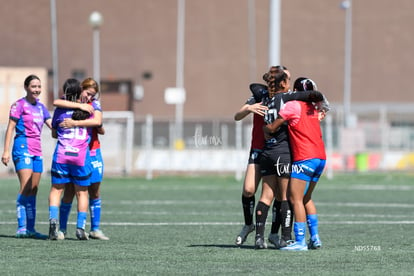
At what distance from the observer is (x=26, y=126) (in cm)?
1367

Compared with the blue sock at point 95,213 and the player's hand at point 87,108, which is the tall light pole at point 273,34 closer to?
the blue sock at point 95,213

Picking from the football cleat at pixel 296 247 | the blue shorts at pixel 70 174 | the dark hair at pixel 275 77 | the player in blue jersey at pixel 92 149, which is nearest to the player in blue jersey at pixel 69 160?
the blue shorts at pixel 70 174

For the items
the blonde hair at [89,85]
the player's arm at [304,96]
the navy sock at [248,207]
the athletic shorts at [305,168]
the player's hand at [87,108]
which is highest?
the blonde hair at [89,85]

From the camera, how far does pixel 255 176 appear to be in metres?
12.1

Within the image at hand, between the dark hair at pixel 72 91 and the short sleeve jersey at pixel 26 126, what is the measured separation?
96 centimetres

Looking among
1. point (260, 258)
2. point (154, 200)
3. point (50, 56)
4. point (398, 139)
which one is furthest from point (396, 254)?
point (50, 56)

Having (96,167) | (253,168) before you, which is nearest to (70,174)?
(96,167)

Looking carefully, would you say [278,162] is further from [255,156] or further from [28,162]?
[28,162]

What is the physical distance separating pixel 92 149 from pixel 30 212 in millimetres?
1269

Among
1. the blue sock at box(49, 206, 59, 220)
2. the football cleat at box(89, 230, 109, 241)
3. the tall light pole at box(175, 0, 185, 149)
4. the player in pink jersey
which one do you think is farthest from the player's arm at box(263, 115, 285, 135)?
the tall light pole at box(175, 0, 185, 149)

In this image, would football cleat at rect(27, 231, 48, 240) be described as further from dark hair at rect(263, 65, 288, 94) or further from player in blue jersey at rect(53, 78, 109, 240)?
dark hair at rect(263, 65, 288, 94)

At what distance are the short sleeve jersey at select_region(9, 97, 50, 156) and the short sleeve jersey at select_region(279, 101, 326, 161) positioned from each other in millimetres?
3863

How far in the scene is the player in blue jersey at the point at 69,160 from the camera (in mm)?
12875

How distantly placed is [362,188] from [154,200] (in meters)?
7.08
